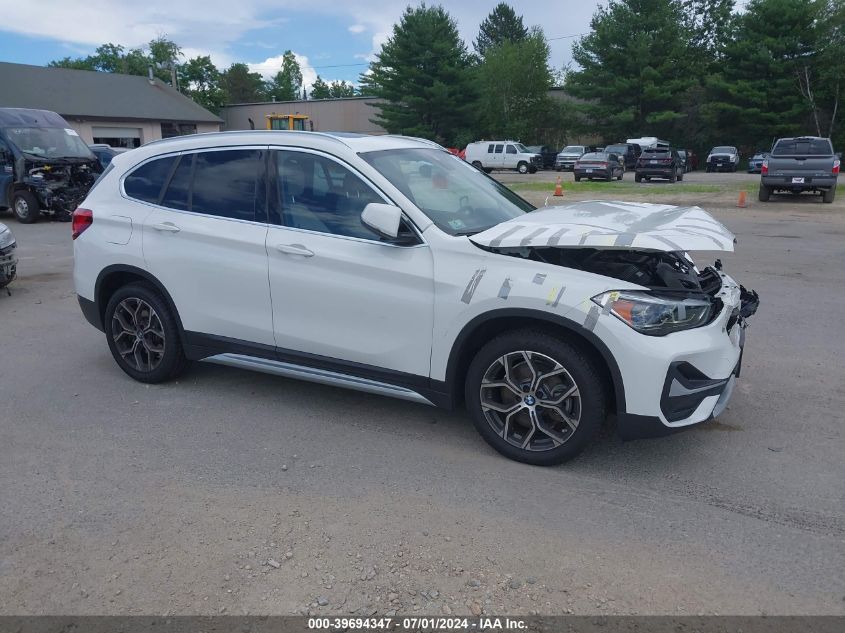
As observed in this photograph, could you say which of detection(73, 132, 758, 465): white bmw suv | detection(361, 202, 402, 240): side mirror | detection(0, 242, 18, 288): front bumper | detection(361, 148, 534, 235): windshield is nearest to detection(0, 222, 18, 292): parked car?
detection(0, 242, 18, 288): front bumper

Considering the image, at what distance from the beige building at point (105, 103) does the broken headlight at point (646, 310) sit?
144 ft

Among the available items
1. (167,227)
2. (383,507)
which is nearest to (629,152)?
(167,227)

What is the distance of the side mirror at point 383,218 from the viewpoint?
3.89 m

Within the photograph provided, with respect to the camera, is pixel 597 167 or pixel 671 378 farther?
pixel 597 167

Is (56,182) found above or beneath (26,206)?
above

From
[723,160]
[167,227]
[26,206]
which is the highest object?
[167,227]

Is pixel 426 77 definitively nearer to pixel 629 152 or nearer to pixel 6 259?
pixel 629 152

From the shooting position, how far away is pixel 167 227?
491 centimetres

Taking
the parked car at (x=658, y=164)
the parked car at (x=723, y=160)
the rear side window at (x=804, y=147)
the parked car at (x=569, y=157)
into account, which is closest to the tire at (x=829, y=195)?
the rear side window at (x=804, y=147)

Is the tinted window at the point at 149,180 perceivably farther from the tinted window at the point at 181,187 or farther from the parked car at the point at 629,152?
the parked car at the point at 629,152

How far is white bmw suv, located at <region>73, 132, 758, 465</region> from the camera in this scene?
363 centimetres

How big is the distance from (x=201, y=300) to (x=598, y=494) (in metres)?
2.94

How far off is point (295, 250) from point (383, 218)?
75 centimetres

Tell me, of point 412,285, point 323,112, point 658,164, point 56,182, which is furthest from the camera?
point 323,112
